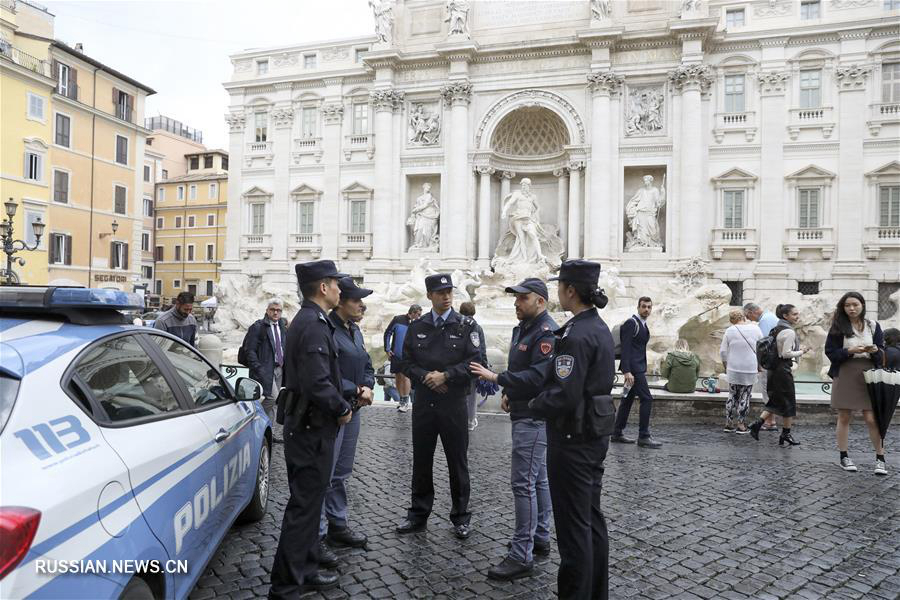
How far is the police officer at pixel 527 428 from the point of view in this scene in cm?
403

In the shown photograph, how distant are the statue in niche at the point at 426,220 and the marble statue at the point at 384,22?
22.0ft

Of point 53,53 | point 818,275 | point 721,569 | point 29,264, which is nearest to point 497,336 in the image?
point 721,569

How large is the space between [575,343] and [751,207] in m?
22.8

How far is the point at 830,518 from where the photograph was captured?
5164 millimetres

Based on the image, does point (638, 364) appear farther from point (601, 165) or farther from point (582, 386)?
point (601, 165)

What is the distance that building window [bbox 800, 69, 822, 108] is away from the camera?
74.4ft

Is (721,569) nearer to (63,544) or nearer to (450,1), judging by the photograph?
(63,544)

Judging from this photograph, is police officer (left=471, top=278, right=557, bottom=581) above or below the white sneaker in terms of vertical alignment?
above

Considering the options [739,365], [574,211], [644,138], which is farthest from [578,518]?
[644,138]

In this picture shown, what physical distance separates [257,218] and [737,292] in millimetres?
22005

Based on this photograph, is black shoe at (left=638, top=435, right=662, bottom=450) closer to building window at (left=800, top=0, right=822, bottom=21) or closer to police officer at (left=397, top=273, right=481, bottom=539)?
police officer at (left=397, top=273, right=481, bottom=539)

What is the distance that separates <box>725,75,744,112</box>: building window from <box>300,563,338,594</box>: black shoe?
24.6m

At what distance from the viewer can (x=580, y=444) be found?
3.41 m

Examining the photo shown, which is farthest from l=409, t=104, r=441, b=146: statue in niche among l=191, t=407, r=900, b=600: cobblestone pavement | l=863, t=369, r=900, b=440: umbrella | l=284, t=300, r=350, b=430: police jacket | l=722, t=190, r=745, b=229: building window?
l=284, t=300, r=350, b=430: police jacket
